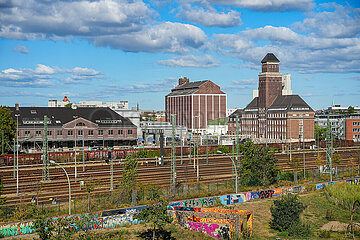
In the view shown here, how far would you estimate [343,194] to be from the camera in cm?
5891

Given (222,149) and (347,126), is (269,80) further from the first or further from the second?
(222,149)

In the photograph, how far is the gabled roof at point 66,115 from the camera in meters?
107

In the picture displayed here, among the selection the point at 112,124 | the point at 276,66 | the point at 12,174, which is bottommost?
the point at 12,174

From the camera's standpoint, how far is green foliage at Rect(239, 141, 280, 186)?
6594 cm

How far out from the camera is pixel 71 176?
235ft

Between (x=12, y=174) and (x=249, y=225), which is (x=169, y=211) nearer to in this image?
(x=249, y=225)

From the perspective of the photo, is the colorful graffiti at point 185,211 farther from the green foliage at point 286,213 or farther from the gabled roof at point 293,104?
the gabled roof at point 293,104

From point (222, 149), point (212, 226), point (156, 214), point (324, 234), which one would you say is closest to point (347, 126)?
point (222, 149)

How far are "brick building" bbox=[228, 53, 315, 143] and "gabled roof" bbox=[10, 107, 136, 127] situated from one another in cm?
5635

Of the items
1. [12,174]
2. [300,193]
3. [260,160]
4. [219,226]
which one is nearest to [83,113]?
[12,174]

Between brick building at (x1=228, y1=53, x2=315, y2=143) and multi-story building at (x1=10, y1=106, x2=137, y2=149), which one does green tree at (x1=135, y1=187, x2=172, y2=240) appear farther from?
brick building at (x1=228, y1=53, x2=315, y2=143)

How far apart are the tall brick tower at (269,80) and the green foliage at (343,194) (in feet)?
315

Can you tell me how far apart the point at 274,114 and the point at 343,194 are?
94.8m

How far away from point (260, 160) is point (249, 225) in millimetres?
23894
